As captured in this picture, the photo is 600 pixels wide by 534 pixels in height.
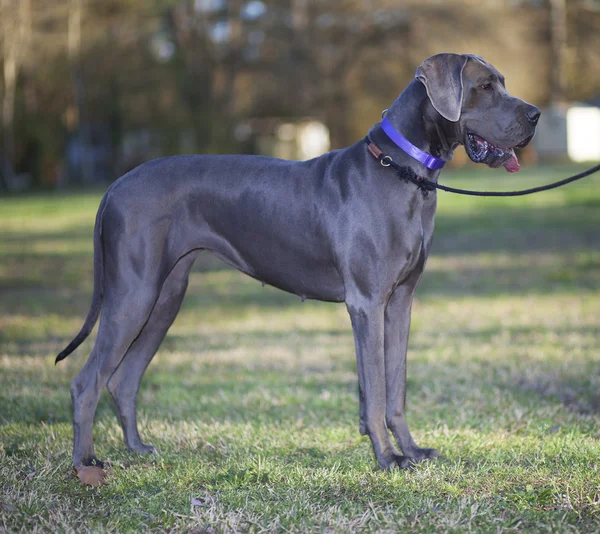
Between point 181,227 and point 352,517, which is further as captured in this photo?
point 181,227

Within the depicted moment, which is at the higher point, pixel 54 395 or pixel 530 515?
pixel 530 515

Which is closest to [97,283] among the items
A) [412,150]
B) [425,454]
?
[412,150]

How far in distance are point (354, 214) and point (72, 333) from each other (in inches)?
190

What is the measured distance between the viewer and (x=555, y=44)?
4884 cm

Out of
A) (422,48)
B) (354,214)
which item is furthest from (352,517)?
(422,48)

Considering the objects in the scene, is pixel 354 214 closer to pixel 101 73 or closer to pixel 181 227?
pixel 181 227

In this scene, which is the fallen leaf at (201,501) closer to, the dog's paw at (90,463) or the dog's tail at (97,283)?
the dog's paw at (90,463)

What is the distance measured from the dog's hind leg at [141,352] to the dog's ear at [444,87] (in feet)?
5.48

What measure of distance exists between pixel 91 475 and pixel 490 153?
260 centimetres

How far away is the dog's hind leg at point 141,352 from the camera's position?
4484mm

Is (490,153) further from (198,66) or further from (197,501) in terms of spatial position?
(198,66)

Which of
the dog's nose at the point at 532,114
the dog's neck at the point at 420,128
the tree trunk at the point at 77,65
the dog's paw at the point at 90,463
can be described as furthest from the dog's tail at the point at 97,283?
the tree trunk at the point at 77,65

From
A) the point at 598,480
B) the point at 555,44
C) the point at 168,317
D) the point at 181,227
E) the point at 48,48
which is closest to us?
the point at 598,480

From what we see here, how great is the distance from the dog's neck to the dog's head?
7 centimetres
